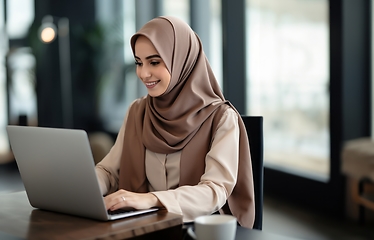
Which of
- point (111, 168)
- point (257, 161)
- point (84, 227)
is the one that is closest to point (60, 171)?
point (84, 227)

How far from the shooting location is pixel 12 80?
6.12 meters

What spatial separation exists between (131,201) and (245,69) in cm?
398

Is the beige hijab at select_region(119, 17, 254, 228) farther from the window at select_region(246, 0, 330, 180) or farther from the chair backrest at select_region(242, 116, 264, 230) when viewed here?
the window at select_region(246, 0, 330, 180)

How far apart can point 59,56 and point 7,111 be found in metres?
0.93

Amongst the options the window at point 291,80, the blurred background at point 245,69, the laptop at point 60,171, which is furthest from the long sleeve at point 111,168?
the window at point 291,80

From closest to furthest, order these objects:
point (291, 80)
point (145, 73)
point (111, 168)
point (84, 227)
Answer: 1. point (84, 227)
2. point (145, 73)
3. point (111, 168)
4. point (291, 80)

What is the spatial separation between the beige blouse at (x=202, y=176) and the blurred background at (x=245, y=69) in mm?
2432

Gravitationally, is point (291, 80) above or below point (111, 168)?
above

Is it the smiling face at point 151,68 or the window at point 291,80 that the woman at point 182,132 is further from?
the window at point 291,80

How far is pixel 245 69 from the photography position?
17.1 ft

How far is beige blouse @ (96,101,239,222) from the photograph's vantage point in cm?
149

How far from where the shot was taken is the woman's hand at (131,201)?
1.36 metres

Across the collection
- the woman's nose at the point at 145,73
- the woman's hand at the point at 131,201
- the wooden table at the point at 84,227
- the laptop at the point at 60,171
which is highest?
the woman's nose at the point at 145,73

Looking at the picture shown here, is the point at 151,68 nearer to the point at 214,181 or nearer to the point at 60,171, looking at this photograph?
Result: the point at 214,181
